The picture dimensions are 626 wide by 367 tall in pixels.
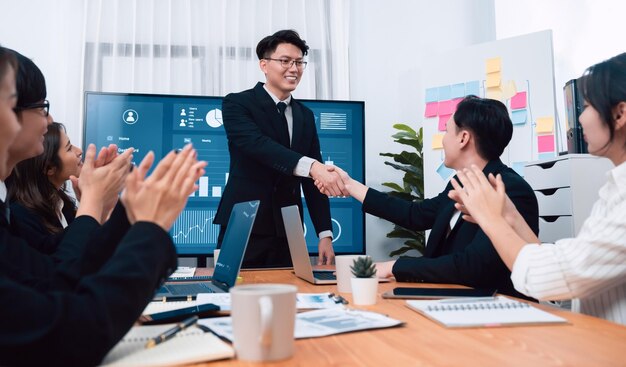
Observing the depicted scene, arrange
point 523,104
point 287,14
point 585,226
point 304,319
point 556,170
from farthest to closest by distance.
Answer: point 287,14 → point 523,104 → point 556,170 → point 585,226 → point 304,319

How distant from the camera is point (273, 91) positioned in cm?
257

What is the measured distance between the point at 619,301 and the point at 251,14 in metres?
3.04

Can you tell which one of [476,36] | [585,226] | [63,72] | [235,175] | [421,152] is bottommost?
[585,226]

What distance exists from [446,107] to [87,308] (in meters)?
2.94

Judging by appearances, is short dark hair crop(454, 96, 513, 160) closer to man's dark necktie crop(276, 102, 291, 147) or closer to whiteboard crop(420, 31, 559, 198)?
→ man's dark necktie crop(276, 102, 291, 147)

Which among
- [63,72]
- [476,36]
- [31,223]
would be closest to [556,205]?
[476,36]

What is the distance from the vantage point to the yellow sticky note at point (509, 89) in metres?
3.08

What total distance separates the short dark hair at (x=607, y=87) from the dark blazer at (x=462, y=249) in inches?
17.9

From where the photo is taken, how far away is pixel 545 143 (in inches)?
116

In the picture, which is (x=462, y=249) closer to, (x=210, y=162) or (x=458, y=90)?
(x=458, y=90)

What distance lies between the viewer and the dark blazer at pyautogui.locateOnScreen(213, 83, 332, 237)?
2.25m

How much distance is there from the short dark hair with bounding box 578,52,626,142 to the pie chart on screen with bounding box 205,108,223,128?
243 cm

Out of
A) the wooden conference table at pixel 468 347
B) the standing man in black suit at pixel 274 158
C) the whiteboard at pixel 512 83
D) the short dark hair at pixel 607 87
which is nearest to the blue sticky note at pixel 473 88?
the whiteboard at pixel 512 83

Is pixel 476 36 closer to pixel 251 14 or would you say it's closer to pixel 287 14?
pixel 287 14
